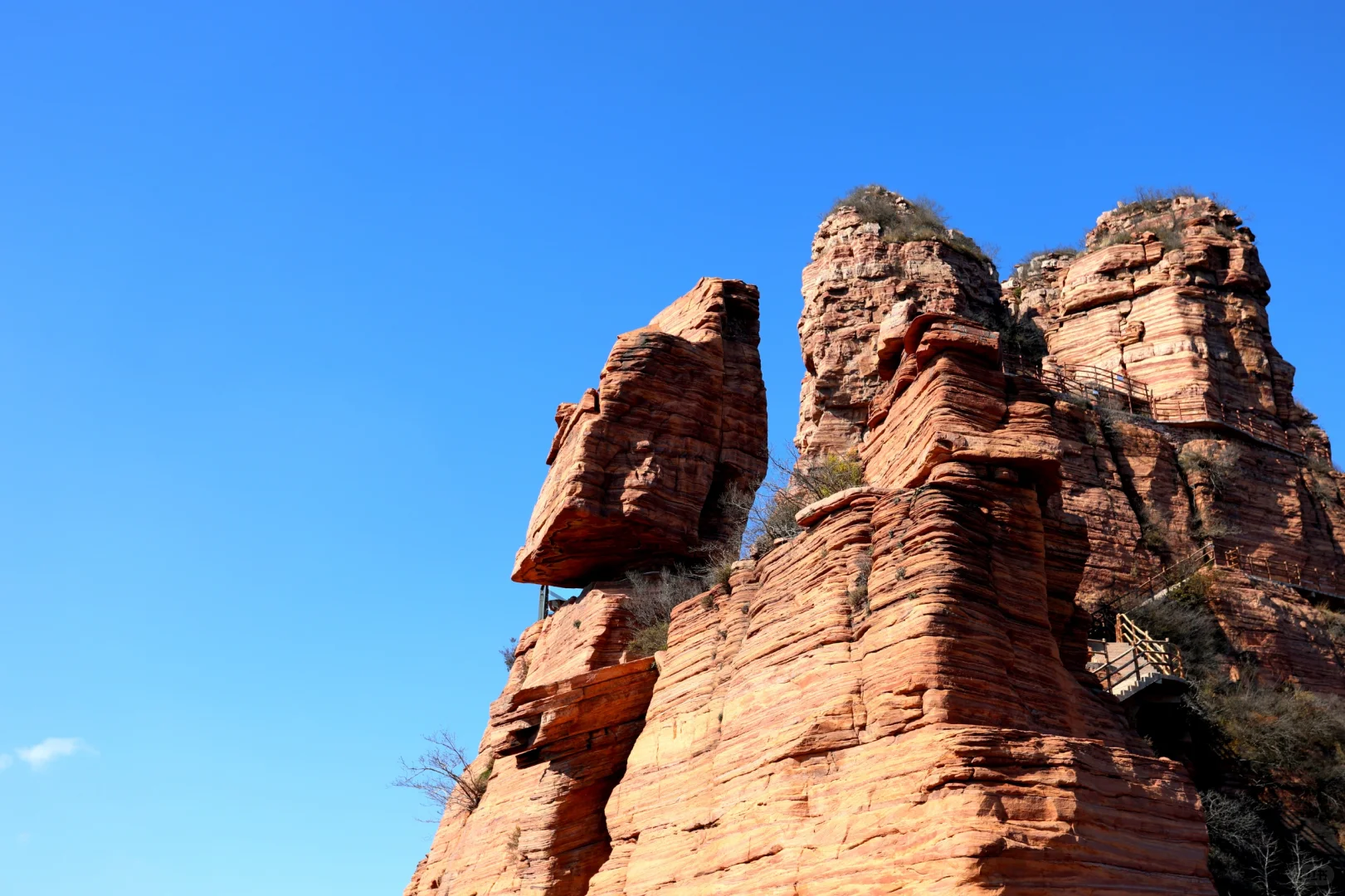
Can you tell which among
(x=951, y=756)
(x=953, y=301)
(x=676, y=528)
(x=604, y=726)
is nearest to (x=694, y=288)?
(x=676, y=528)

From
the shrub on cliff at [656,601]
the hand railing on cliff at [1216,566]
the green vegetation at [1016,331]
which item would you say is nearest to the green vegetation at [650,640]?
the shrub on cliff at [656,601]

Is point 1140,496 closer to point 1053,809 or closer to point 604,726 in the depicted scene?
point 604,726

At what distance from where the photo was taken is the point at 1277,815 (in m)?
23.1

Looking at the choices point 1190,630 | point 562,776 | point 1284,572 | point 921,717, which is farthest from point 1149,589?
point 921,717

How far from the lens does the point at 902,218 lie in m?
46.8

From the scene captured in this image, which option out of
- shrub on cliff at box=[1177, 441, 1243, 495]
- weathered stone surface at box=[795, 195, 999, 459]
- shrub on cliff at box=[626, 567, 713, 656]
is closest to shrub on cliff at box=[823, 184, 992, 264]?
weathered stone surface at box=[795, 195, 999, 459]

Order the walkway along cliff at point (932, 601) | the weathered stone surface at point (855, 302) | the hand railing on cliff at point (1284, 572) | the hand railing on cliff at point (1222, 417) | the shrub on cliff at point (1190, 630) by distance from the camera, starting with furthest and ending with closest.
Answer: the weathered stone surface at point (855, 302) < the hand railing on cliff at point (1222, 417) < the hand railing on cliff at point (1284, 572) < the shrub on cliff at point (1190, 630) < the walkway along cliff at point (932, 601)

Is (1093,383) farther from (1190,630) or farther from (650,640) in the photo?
(650,640)

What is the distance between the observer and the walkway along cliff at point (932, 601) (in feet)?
41.9

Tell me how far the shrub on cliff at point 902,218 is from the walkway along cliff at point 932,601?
0.41 m

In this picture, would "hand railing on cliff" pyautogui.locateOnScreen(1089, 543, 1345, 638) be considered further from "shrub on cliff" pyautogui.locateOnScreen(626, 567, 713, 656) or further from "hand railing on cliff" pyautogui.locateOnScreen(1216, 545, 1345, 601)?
"shrub on cliff" pyautogui.locateOnScreen(626, 567, 713, 656)

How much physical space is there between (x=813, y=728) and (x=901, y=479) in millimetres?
4808

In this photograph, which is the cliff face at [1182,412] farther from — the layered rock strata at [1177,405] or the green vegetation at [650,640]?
the green vegetation at [650,640]

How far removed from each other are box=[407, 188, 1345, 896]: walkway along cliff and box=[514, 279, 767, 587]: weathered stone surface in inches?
2.7
